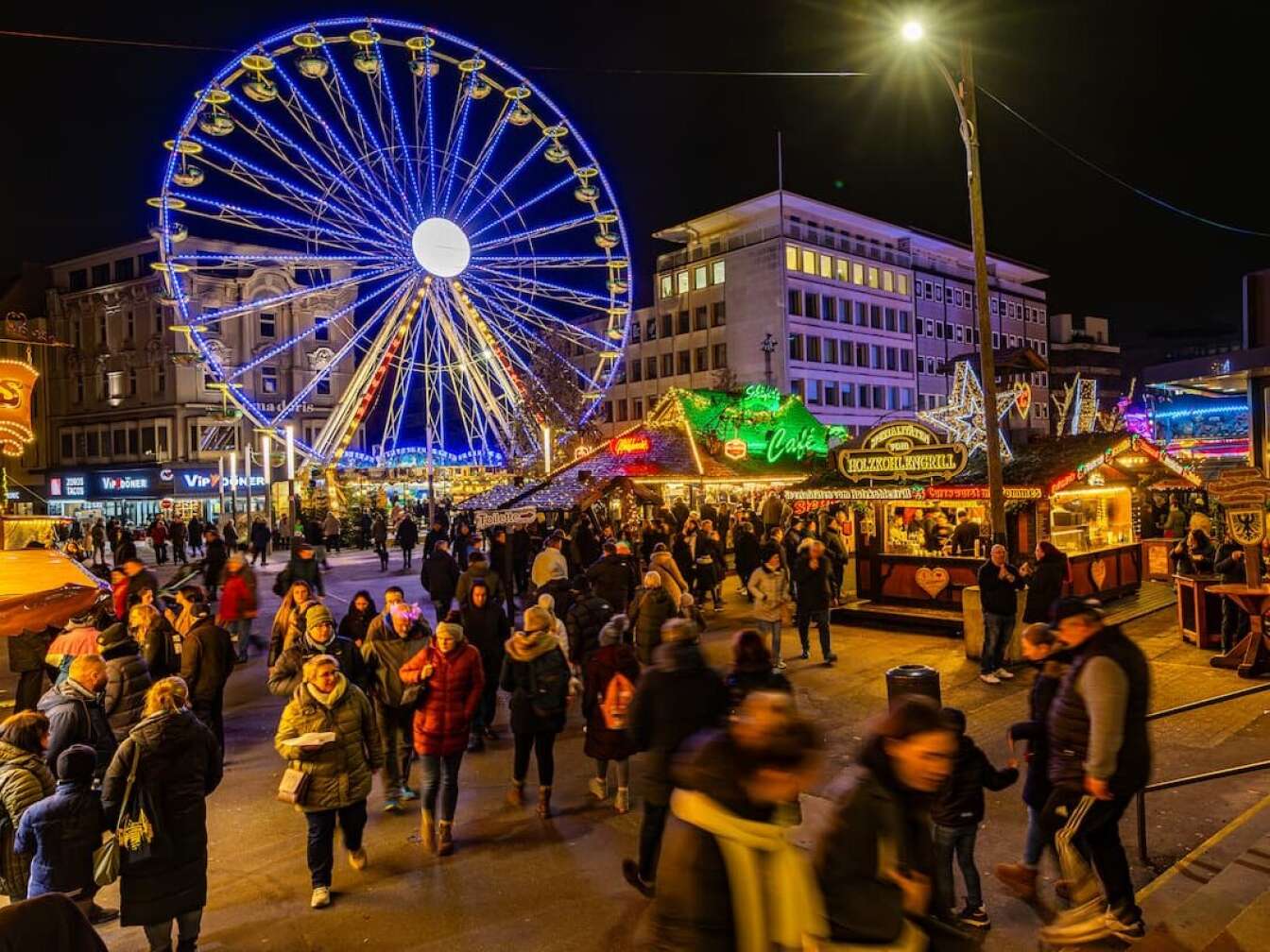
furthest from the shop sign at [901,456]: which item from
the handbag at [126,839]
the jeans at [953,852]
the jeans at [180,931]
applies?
the handbag at [126,839]

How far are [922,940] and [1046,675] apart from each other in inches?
104

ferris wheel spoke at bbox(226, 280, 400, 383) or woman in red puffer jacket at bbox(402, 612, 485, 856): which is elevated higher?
ferris wheel spoke at bbox(226, 280, 400, 383)

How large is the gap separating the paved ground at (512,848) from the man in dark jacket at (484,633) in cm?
28

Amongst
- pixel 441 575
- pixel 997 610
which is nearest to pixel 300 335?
pixel 441 575

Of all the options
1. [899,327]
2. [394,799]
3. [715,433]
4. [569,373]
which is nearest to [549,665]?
[394,799]

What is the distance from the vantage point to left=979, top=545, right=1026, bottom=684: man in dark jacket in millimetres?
10555

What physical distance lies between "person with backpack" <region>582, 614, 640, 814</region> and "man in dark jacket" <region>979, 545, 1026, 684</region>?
5787 mm

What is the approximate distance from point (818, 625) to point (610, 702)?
18.4ft

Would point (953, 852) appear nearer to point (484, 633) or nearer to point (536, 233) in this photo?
point (484, 633)

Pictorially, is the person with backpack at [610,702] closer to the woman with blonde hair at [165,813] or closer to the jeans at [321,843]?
the jeans at [321,843]

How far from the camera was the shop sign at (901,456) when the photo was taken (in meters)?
14.9

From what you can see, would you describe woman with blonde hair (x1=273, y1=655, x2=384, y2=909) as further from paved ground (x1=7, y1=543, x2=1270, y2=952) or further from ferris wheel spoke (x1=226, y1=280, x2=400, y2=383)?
ferris wheel spoke (x1=226, y1=280, x2=400, y2=383)

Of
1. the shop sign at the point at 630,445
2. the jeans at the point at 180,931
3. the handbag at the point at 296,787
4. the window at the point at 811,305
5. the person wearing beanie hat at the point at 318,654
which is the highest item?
the window at the point at 811,305

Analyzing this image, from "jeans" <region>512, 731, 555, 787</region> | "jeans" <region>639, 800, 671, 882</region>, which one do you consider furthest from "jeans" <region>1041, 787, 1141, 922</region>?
"jeans" <region>512, 731, 555, 787</region>
